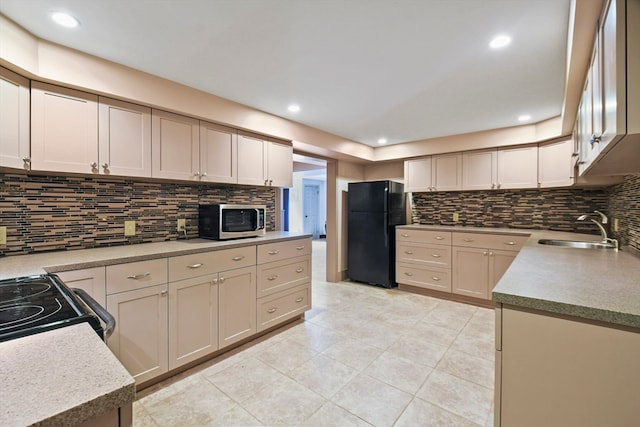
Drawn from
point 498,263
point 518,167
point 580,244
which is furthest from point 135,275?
point 518,167

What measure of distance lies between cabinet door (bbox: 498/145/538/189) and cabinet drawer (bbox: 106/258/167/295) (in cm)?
379

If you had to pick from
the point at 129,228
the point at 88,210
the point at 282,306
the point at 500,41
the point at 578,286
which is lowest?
the point at 282,306

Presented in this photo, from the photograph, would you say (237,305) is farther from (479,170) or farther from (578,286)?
(479,170)

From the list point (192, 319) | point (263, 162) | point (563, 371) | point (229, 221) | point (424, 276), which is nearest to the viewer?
point (563, 371)

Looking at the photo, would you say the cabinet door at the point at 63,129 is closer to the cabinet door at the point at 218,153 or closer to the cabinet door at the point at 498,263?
the cabinet door at the point at 218,153

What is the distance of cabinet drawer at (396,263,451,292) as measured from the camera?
12.2 ft

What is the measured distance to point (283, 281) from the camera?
2.81 m

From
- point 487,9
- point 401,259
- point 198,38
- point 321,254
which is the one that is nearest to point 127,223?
point 198,38

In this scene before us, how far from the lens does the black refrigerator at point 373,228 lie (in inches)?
162

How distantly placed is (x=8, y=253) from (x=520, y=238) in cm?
444

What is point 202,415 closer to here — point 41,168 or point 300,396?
point 300,396

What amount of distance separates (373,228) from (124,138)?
125 inches

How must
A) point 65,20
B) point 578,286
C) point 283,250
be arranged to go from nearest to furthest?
point 578,286 < point 65,20 < point 283,250

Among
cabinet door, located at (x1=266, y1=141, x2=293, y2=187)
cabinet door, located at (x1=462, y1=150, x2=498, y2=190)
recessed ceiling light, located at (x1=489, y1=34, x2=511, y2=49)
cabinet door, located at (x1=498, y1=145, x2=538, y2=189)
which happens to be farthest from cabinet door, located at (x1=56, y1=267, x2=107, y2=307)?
cabinet door, located at (x1=498, y1=145, x2=538, y2=189)
